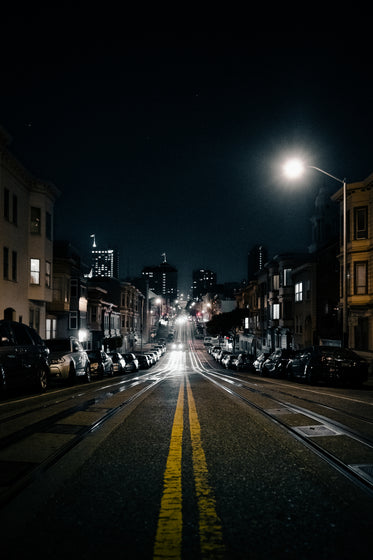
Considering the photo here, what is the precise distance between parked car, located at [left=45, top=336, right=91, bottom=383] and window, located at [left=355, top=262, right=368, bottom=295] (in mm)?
21010

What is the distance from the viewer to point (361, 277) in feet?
103

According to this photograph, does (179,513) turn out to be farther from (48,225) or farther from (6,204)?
(48,225)

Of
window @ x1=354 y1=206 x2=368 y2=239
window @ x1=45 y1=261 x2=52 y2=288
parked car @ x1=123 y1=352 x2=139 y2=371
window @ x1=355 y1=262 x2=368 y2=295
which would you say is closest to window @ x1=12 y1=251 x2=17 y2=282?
window @ x1=45 y1=261 x2=52 y2=288

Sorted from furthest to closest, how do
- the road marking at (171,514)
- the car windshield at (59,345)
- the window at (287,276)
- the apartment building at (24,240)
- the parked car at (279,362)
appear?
the window at (287,276), the apartment building at (24,240), the parked car at (279,362), the car windshield at (59,345), the road marking at (171,514)

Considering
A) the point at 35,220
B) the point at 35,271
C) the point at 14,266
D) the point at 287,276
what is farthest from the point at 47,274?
the point at 287,276

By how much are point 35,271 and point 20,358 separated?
73.2 ft

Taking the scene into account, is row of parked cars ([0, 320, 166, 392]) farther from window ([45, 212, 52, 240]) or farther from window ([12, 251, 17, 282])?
window ([45, 212, 52, 240])

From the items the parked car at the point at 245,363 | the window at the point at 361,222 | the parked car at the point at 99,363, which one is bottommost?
the parked car at the point at 245,363

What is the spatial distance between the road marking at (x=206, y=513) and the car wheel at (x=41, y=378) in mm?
7985

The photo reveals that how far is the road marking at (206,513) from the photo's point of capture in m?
2.93

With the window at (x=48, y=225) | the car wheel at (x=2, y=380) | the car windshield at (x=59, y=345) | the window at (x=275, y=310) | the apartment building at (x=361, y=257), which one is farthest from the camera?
the window at (x=275, y=310)

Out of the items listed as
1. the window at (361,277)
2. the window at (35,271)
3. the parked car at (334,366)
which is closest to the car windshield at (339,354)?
the parked car at (334,366)

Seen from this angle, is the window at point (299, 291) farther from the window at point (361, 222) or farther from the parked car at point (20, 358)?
the parked car at point (20, 358)

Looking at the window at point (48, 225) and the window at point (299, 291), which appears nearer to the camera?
the window at point (48, 225)
